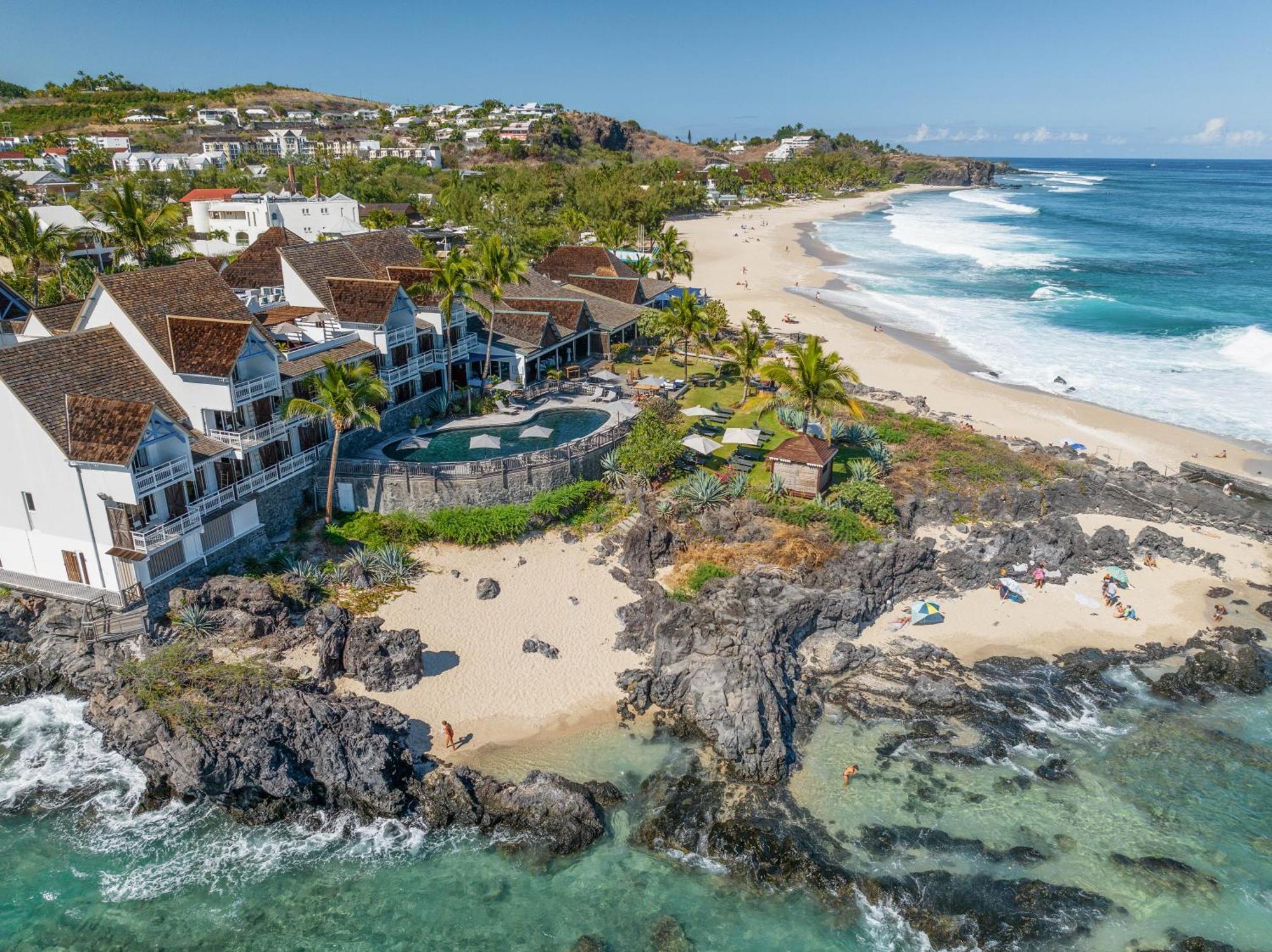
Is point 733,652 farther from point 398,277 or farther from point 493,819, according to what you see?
point 398,277

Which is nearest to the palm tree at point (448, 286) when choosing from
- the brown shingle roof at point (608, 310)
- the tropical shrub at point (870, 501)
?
the brown shingle roof at point (608, 310)

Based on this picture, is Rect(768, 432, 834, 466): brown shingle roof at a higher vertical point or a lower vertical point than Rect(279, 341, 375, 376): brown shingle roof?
lower

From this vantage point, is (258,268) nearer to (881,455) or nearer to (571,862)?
(881,455)

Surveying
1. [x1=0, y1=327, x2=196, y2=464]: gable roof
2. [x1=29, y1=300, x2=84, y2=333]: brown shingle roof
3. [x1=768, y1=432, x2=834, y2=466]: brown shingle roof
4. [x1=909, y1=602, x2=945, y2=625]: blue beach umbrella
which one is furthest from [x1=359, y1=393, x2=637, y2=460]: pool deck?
[x1=909, y1=602, x2=945, y2=625]: blue beach umbrella

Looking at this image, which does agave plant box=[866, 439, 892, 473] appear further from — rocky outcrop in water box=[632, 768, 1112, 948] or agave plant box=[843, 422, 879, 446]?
rocky outcrop in water box=[632, 768, 1112, 948]

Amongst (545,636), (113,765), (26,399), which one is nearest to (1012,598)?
(545,636)

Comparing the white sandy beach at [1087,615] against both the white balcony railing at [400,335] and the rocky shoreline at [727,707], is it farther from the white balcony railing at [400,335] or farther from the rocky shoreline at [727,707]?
the white balcony railing at [400,335]

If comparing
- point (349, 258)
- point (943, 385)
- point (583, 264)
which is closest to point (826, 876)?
point (349, 258)

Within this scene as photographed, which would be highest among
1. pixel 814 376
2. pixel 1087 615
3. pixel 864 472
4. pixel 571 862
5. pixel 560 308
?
pixel 560 308
